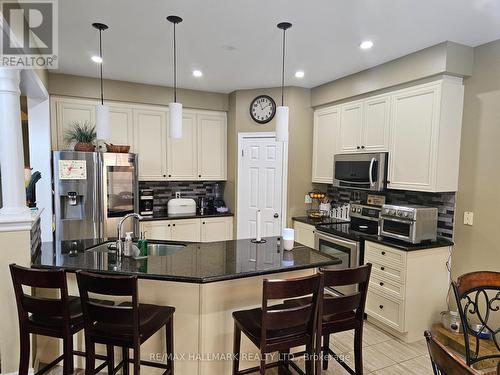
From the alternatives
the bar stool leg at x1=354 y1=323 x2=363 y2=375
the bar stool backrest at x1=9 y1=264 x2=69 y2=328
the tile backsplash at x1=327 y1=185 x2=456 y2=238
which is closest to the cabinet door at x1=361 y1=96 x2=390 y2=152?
the tile backsplash at x1=327 y1=185 x2=456 y2=238

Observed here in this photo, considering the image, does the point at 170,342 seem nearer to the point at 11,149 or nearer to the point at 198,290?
the point at 198,290

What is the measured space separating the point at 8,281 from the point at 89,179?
1.70m

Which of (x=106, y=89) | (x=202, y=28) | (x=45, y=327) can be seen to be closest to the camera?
(x=45, y=327)

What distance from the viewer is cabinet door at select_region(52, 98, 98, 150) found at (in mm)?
4027

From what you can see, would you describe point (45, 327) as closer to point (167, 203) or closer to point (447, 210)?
point (167, 203)

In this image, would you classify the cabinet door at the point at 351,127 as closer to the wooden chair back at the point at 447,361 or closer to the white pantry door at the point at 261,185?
the white pantry door at the point at 261,185

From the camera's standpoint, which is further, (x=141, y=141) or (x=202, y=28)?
(x=141, y=141)

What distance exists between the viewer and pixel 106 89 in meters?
4.25

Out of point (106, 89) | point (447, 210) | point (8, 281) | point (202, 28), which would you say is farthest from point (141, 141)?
point (447, 210)

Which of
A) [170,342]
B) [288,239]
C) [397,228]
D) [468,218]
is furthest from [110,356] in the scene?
[468,218]

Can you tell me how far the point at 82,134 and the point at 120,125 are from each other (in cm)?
56

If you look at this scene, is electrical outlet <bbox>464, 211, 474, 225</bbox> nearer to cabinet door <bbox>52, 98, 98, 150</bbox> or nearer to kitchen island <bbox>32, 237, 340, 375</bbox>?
kitchen island <bbox>32, 237, 340, 375</bbox>

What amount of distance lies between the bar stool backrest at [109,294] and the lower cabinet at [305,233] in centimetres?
273

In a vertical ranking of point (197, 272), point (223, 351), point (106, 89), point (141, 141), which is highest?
point (106, 89)
